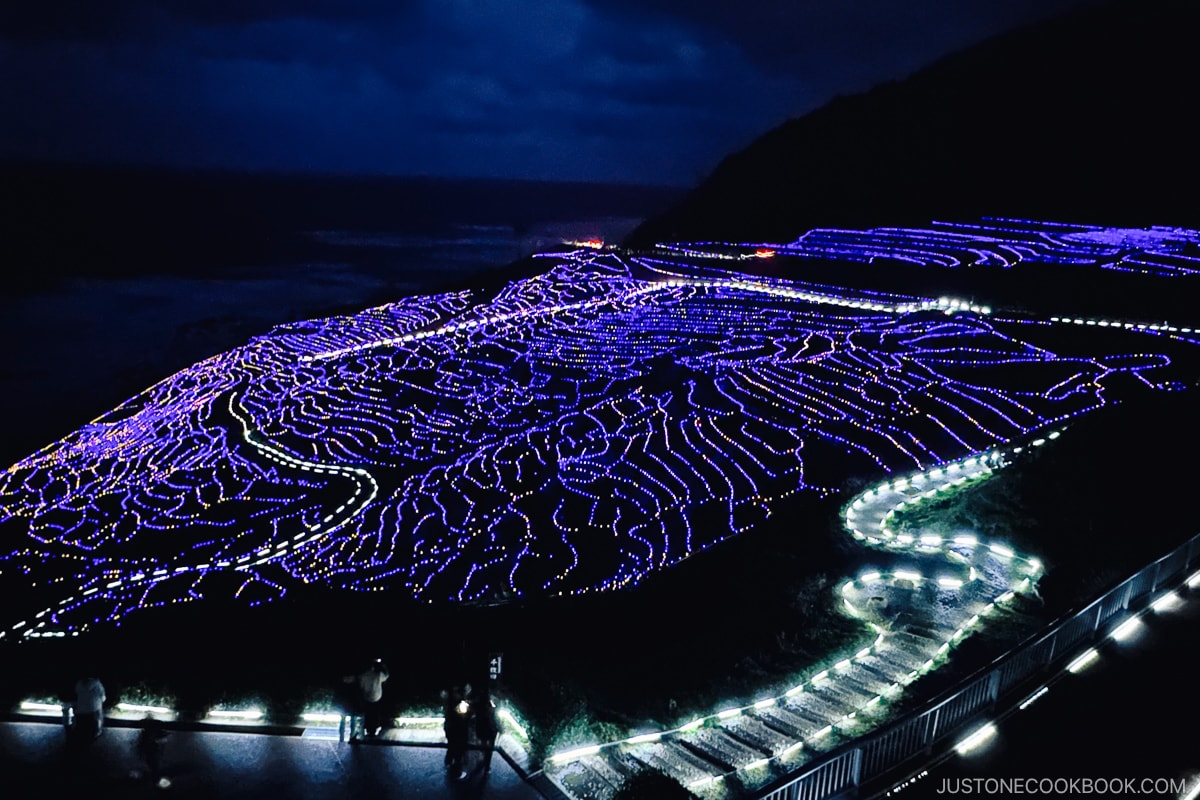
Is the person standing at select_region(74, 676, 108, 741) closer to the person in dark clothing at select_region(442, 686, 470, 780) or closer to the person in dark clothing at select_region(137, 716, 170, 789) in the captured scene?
the person in dark clothing at select_region(137, 716, 170, 789)

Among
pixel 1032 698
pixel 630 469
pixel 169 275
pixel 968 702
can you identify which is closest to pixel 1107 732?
pixel 1032 698

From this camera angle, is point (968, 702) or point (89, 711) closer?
point (968, 702)

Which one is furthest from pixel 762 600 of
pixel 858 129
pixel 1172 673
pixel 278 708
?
pixel 858 129

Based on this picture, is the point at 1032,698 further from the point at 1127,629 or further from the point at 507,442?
the point at 507,442

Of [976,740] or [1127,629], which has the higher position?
[1127,629]

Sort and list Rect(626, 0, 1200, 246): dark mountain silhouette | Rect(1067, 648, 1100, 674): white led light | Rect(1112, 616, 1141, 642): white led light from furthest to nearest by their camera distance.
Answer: Rect(626, 0, 1200, 246): dark mountain silhouette, Rect(1112, 616, 1141, 642): white led light, Rect(1067, 648, 1100, 674): white led light

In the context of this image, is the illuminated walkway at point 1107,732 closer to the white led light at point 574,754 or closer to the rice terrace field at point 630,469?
the rice terrace field at point 630,469

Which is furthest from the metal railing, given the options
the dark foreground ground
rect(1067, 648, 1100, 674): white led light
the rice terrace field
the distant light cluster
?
the distant light cluster
